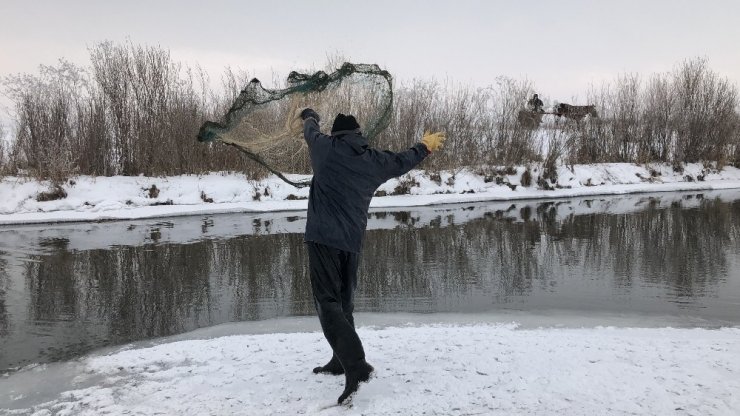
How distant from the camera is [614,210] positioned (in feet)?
60.2

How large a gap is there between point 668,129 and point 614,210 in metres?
19.5

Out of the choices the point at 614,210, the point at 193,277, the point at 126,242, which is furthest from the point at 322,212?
the point at 614,210

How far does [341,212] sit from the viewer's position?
148 inches

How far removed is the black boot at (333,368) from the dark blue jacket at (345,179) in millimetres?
1014

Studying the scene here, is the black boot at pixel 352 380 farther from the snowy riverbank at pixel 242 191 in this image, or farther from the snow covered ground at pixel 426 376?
the snowy riverbank at pixel 242 191

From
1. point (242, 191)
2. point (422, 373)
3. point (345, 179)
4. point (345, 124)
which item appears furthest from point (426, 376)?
point (242, 191)

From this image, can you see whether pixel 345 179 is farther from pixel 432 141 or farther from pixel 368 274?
pixel 368 274

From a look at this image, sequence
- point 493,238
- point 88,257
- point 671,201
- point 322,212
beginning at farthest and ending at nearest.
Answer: point 671,201 → point 493,238 → point 88,257 → point 322,212

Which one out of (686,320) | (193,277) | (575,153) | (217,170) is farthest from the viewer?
(575,153)

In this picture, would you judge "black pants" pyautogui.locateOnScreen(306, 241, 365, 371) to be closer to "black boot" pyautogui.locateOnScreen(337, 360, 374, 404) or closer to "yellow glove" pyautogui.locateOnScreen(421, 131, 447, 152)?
"black boot" pyautogui.locateOnScreen(337, 360, 374, 404)

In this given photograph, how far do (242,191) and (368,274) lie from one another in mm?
14524

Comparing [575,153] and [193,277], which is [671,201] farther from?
[193,277]

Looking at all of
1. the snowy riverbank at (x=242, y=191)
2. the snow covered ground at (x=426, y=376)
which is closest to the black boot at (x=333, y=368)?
the snow covered ground at (x=426, y=376)

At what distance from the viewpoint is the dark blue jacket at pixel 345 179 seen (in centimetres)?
372
